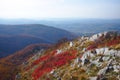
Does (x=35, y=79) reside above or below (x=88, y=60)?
below

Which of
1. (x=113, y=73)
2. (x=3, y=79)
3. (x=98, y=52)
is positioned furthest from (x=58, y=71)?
(x=3, y=79)

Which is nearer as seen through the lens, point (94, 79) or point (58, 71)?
point (94, 79)

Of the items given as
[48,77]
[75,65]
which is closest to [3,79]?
[48,77]

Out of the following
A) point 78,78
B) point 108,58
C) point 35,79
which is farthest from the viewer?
point 35,79

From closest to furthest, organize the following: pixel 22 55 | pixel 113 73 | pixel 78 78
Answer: pixel 113 73, pixel 78 78, pixel 22 55

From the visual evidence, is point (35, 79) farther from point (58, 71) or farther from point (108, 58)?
point (108, 58)

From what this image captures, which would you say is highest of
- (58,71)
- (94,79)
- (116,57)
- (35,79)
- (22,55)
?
(116,57)

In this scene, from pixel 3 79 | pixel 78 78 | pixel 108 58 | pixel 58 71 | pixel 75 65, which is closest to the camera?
pixel 78 78

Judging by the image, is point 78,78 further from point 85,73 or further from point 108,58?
point 108,58

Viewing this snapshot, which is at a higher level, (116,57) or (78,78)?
(116,57)
